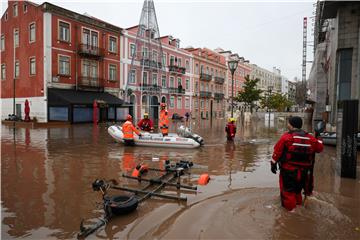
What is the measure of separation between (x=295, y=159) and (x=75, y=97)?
25.1m

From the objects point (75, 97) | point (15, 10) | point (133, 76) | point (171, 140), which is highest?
point (15, 10)

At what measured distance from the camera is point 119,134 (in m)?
13.3

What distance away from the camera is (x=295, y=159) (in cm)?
460

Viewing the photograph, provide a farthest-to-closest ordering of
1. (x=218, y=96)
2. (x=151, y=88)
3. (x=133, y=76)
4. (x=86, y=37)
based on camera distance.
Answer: (x=218, y=96), (x=151, y=88), (x=133, y=76), (x=86, y=37)

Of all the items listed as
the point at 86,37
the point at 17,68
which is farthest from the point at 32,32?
the point at 86,37

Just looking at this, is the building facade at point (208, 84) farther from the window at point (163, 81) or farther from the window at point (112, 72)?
the window at point (112, 72)

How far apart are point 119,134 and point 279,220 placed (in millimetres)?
9938

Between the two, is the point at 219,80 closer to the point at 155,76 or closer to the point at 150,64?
the point at 155,76

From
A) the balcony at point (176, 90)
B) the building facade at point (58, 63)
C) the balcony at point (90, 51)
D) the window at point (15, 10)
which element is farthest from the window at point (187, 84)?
the window at point (15, 10)

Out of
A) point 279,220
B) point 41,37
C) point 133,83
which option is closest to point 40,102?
point 41,37

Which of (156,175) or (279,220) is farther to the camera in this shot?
(156,175)

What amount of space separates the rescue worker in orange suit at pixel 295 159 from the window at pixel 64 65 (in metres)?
26.3

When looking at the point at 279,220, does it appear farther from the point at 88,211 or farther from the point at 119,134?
the point at 119,134

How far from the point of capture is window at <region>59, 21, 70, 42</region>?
27000 millimetres
